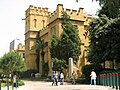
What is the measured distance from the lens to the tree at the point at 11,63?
45.2 metres

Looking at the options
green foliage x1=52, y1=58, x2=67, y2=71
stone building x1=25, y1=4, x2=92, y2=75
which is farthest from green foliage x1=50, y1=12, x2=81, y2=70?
stone building x1=25, y1=4, x2=92, y2=75

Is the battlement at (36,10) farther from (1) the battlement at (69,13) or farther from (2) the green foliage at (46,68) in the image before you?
(2) the green foliage at (46,68)

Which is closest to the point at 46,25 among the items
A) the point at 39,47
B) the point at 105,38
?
the point at 39,47

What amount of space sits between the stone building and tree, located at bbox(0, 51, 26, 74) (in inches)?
206

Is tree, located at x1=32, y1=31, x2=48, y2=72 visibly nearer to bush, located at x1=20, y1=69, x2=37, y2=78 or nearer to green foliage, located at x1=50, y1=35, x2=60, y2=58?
bush, located at x1=20, y1=69, x2=37, y2=78

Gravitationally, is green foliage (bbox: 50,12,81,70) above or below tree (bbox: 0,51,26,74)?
above

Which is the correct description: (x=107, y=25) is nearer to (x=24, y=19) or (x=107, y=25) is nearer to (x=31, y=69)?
(x=31, y=69)

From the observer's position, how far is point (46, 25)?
57.3 m

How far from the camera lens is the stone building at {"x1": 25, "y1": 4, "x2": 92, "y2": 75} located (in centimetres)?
4663

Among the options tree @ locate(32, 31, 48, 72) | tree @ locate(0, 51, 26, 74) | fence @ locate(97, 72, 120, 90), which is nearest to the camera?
fence @ locate(97, 72, 120, 90)

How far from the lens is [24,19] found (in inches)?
2542

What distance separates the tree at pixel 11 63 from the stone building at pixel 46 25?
524 cm

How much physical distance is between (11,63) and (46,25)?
14.1 metres

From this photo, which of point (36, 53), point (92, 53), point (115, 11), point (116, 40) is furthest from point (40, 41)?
point (115, 11)
